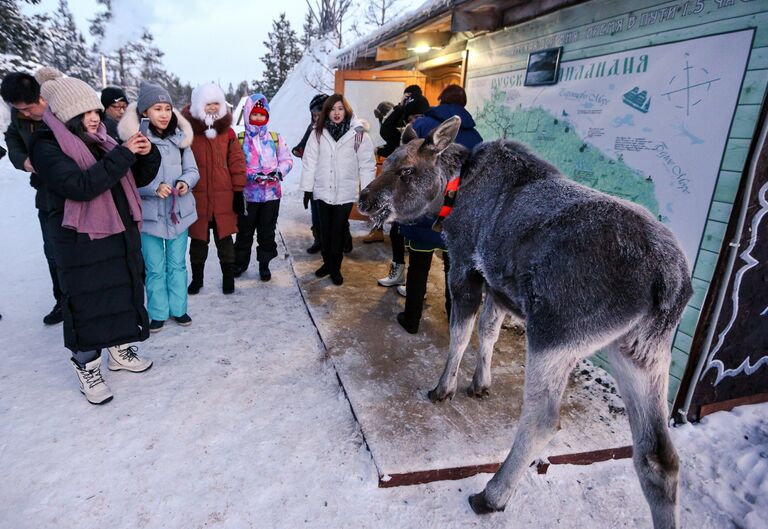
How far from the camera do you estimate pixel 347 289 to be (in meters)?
5.29

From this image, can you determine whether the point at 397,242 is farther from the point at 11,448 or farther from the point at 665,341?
the point at 11,448

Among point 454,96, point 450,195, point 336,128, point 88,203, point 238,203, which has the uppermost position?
point 454,96

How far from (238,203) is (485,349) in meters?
3.27

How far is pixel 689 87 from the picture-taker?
299 cm

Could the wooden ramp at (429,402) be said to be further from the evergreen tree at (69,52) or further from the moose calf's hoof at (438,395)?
the evergreen tree at (69,52)

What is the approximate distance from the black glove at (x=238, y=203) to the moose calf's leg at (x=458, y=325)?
9.86 feet

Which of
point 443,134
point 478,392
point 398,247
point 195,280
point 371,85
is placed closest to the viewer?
point 443,134

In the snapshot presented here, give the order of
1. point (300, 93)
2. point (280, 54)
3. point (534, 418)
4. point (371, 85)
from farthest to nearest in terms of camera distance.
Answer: point (280, 54) → point (300, 93) → point (371, 85) → point (534, 418)

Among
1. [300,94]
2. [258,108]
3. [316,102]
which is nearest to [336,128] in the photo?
[258,108]

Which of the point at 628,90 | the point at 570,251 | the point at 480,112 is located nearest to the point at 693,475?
the point at 570,251

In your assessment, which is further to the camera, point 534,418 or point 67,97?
point 67,97

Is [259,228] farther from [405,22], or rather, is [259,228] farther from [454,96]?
[405,22]

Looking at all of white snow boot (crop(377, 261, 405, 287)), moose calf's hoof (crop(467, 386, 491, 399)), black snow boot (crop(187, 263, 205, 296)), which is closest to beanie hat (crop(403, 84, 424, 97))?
white snow boot (crop(377, 261, 405, 287))

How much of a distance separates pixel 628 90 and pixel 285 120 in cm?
2246
